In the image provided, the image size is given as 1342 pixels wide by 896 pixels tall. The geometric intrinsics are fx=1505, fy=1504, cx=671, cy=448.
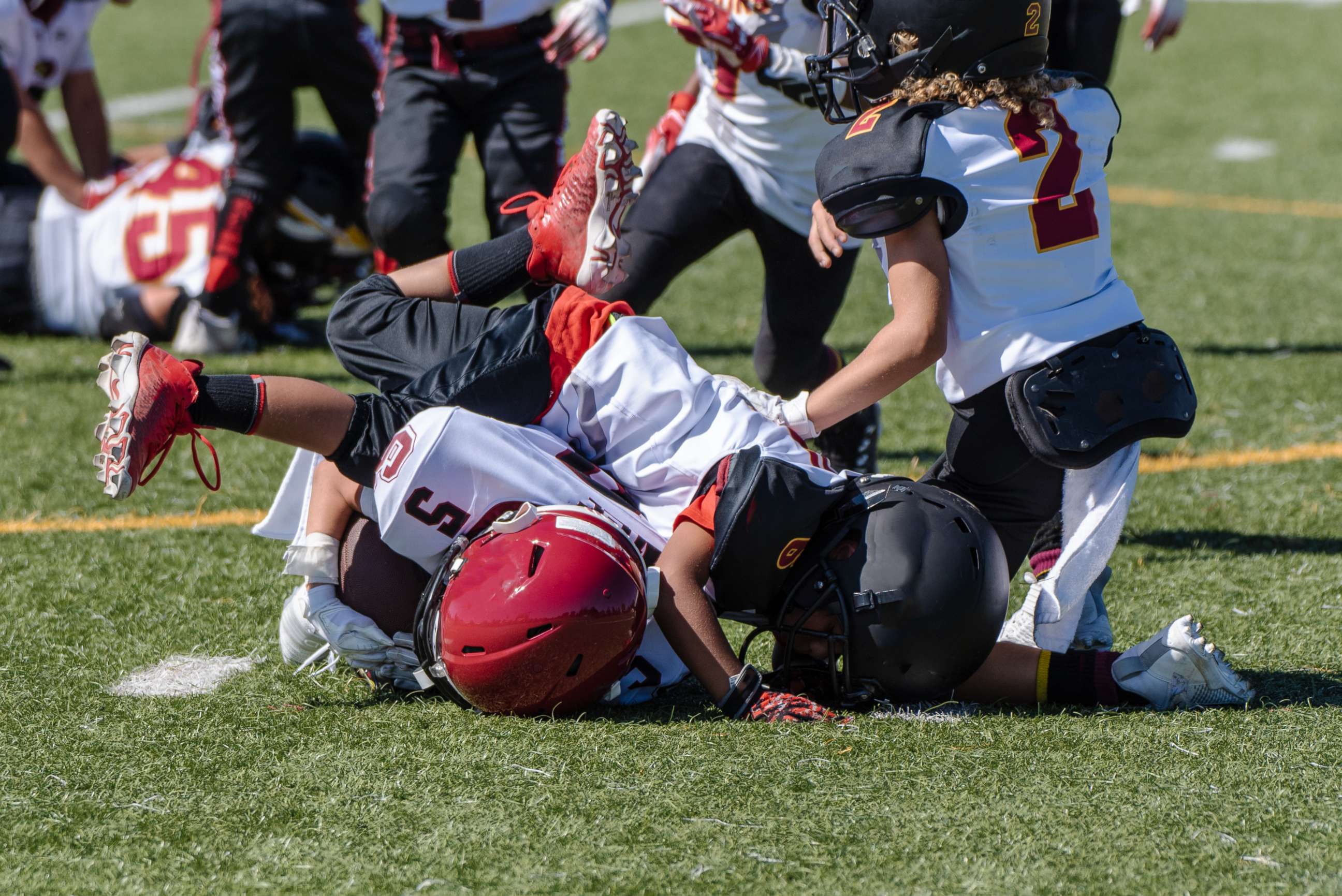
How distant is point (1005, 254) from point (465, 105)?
216cm

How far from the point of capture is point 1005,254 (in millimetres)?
2900

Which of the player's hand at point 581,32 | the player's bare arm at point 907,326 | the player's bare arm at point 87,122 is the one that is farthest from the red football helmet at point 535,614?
the player's bare arm at point 87,122

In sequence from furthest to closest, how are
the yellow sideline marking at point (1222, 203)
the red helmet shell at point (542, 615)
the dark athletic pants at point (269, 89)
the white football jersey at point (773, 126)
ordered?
the yellow sideline marking at point (1222, 203) < the dark athletic pants at point (269, 89) < the white football jersey at point (773, 126) < the red helmet shell at point (542, 615)

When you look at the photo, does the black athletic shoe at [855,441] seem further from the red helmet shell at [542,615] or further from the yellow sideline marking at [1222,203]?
the yellow sideline marking at [1222,203]

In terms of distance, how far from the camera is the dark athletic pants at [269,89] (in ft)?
18.6

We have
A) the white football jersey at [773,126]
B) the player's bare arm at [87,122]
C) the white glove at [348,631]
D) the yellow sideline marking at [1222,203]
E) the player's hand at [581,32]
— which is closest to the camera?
the white glove at [348,631]

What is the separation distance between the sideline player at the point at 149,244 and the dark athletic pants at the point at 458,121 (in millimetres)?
1568

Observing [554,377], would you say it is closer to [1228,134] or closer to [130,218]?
[130,218]

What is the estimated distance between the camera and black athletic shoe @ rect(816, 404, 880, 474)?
4191 mm

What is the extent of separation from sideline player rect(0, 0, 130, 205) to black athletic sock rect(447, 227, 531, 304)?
336 cm

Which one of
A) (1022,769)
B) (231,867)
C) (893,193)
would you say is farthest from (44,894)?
(893,193)

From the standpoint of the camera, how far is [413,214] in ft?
14.2

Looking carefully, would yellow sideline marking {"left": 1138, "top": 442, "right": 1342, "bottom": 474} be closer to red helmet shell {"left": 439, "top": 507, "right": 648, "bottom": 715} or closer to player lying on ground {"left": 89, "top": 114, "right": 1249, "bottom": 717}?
player lying on ground {"left": 89, "top": 114, "right": 1249, "bottom": 717}

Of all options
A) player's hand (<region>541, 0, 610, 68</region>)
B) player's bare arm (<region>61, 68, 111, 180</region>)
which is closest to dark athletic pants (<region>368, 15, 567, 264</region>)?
player's hand (<region>541, 0, 610, 68</region>)
